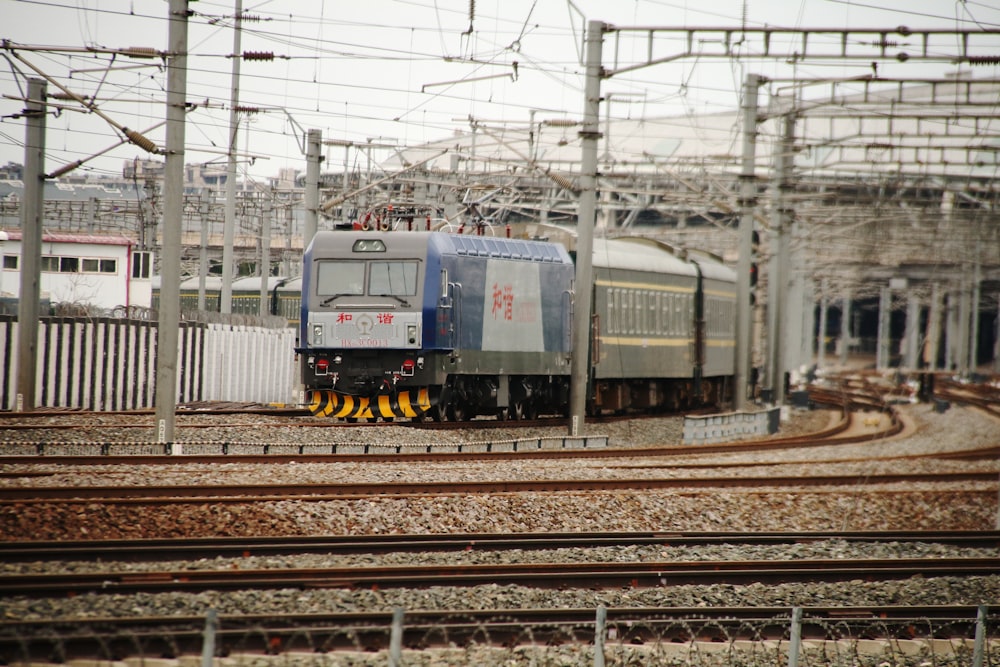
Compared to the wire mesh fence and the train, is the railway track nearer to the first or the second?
the wire mesh fence

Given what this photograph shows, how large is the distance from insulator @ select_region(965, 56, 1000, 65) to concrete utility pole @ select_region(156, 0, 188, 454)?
1376cm

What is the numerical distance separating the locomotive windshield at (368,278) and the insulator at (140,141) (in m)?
4.88

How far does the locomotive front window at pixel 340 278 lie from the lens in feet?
72.0

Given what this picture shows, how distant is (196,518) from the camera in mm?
12359

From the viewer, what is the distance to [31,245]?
73.6 ft

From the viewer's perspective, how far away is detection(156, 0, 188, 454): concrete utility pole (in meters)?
18.0

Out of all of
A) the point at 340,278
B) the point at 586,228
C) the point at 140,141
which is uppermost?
the point at 140,141

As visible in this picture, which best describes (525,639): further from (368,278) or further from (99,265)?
(99,265)

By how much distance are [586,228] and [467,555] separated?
44.5 feet

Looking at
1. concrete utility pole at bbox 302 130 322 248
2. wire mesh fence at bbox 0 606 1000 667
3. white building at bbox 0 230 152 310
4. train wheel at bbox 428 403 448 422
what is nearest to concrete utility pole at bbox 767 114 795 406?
concrete utility pole at bbox 302 130 322 248

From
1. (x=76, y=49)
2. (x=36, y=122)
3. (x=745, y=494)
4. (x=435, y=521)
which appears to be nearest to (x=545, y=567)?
(x=435, y=521)

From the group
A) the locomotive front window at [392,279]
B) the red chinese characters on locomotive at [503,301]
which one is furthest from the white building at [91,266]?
the locomotive front window at [392,279]

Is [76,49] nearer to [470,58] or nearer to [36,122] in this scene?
[36,122]

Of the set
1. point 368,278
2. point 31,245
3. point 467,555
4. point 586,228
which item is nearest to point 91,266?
point 31,245
